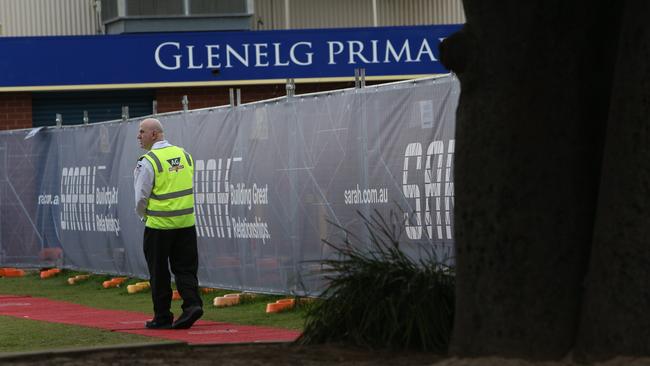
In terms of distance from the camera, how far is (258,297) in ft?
53.1

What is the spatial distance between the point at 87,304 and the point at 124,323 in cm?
339

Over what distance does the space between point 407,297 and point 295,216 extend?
6536 millimetres

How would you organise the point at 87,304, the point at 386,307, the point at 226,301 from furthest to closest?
1. the point at 87,304
2. the point at 226,301
3. the point at 386,307

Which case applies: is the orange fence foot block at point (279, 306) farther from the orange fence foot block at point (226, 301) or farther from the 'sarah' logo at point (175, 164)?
the 'sarah' logo at point (175, 164)

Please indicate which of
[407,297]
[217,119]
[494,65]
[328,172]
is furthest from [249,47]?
[494,65]

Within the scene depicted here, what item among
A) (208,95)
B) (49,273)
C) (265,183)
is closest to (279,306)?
(265,183)

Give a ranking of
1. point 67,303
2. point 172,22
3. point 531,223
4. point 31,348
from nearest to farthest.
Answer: point 531,223
point 31,348
point 67,303
point 172,22

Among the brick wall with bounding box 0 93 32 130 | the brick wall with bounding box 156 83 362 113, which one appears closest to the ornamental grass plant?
the brick wall with bounding box 156 83 362 113

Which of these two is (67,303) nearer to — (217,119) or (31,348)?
(217,119)

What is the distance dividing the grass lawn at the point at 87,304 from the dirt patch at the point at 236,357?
7.50 ft

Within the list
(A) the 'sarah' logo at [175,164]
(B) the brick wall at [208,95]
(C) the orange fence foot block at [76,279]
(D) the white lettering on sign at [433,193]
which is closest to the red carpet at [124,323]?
(A) the 'sarah' logo at [175,164]

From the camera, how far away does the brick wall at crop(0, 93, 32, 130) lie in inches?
1138

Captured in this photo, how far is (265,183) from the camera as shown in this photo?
1625 centimetres

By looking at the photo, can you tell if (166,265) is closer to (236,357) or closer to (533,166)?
(236,357)
